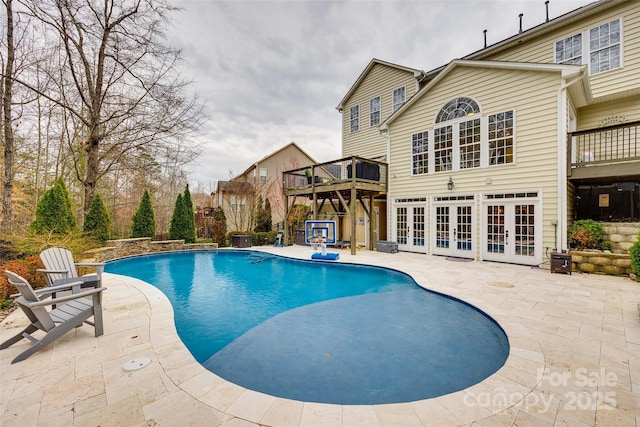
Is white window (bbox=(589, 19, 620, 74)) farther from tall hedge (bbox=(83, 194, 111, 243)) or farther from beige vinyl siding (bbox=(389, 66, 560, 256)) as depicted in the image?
tall hedge (bbox=(83, 194, 111, 243))

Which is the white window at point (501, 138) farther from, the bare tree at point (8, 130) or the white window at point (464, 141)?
the bare tree at point (8, 130)

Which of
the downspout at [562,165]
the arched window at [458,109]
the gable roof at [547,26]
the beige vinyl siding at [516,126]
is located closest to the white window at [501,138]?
the beige vinyl siding at [516,126]

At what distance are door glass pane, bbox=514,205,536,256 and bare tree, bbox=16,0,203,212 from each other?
496 inches

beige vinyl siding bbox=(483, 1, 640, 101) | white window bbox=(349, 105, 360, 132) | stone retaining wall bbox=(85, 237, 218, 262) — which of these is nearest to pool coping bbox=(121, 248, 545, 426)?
stone retaining wall bbox=(85, 237, 218, 262)

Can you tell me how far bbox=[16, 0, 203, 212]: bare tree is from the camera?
9.08m

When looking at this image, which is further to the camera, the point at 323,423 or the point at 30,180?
the point at 30,180

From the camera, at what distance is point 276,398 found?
2.29 metres

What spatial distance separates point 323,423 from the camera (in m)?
2.00

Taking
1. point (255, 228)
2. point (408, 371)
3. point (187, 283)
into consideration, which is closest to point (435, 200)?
point (408, 371)

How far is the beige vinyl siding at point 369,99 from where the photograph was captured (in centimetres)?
1263

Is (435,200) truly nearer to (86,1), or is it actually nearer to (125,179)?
(86,1)

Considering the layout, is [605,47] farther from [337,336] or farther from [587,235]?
[337,336]

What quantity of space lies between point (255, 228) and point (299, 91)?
8586 millimetres

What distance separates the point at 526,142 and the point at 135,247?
1570 cm
